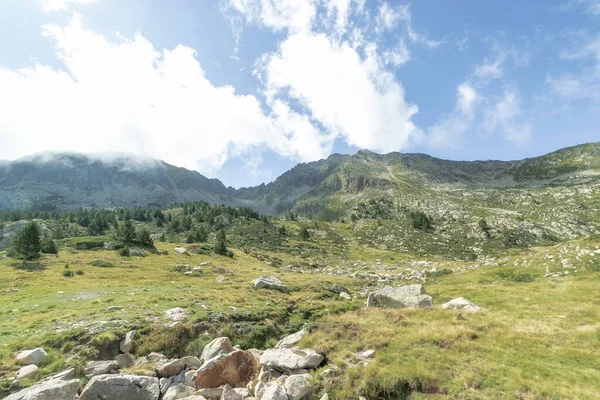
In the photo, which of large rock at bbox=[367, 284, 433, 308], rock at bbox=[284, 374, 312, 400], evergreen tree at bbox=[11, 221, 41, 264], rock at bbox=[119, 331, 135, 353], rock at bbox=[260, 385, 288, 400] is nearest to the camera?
rock at bbox=[260, 385, 288, 400]

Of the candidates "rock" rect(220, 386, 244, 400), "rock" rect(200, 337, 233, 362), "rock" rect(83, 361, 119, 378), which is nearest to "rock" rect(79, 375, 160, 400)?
"rock" rect(83, 361, 119, 378)

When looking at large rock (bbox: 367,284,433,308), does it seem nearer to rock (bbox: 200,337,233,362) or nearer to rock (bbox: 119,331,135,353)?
rock (bbox: 200,337,233,362)

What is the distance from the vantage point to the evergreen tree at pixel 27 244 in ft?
196

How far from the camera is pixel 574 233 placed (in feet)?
333

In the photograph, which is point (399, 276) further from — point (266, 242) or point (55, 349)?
point (266, 242)

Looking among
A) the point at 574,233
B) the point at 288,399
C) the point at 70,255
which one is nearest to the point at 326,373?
the point at 288,399

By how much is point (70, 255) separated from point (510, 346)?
3331 inches

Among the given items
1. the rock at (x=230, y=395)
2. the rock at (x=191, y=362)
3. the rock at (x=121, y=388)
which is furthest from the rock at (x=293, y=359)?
the rock at (x=121, y=388)

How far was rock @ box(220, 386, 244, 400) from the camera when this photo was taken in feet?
39.9

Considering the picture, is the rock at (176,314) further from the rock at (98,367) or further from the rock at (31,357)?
the rock at (31,357)

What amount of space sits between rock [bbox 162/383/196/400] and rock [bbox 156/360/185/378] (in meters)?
1.93

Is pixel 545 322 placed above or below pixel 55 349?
above

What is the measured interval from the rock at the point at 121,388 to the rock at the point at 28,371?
4.45 m

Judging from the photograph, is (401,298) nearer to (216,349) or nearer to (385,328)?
(385,328)
